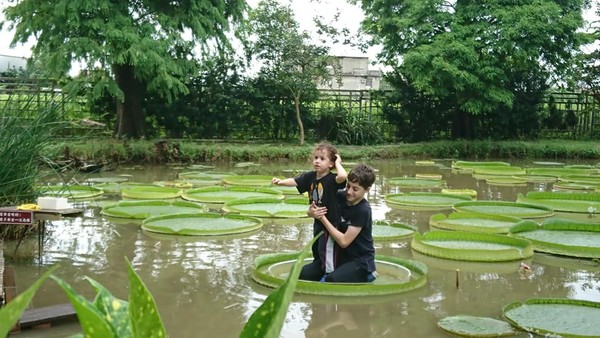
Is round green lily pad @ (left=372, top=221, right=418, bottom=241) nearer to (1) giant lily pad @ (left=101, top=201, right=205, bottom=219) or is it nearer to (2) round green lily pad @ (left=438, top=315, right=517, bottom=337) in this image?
(1) giant lily pad @ (left=101, top=201, right=205, bottom=219)

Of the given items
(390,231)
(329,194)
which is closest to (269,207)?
(390,231)

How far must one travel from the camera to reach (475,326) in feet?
12.5

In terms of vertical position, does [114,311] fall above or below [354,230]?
above

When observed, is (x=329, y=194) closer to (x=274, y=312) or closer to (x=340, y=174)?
(x=340, y=174)

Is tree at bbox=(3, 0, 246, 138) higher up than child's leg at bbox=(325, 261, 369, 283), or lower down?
higher up

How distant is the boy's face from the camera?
14.3 ft

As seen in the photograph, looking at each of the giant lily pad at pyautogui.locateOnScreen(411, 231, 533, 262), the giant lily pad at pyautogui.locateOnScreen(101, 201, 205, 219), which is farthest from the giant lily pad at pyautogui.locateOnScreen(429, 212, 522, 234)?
the giant lily pad at pyautogui.locateOnScreen(101, 201, 205, 219)

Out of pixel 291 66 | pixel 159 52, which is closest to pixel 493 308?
pixel 159 52

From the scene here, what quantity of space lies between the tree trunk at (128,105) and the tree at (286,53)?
11.8ft

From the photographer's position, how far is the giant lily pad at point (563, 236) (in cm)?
565

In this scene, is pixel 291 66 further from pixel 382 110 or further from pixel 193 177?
pixel 193 177

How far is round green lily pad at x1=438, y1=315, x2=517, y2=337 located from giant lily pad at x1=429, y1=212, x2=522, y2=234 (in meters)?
2.78

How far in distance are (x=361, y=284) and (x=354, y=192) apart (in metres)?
0.63

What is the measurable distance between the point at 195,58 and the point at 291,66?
293 cm
